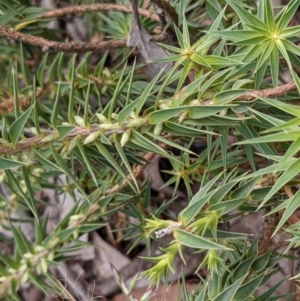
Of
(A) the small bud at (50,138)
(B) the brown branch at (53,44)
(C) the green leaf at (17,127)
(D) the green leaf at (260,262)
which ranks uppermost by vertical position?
(B) the brown branch at (53,44)

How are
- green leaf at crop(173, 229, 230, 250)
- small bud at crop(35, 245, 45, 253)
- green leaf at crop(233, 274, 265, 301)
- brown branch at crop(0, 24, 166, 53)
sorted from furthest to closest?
→ small bud at crop(35, 245, 45, 253), brown branch at crop(0, 24, 166, 53), green leaf at crop(233, 274, 265, 301), green leaf at crop(173, 229, 230, 250)

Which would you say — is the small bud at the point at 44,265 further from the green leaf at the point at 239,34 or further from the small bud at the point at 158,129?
the green leaf at the point at 239,34

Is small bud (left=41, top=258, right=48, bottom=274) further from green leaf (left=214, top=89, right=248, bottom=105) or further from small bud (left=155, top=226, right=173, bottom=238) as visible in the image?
green leaf (left=214, top=89, right=248, bottom=105)

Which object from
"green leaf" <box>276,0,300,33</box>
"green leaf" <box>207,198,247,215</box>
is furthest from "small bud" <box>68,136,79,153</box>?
"green leaf" <box>276,0,300,33</box>

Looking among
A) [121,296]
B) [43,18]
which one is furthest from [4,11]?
[121,296]

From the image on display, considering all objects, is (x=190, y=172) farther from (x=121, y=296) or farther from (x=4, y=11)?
(x=121, y=296)

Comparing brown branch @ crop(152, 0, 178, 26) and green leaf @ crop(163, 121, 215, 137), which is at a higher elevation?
brown branch @ crop(152, 0, 178, 26)

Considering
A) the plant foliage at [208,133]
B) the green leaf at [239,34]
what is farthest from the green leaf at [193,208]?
the green leaf at [239,34]

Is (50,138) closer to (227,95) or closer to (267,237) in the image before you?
(227,95)
